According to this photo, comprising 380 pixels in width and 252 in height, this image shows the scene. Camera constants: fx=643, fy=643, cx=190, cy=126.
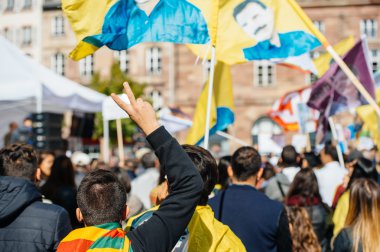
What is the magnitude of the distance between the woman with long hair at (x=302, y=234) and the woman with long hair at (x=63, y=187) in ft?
6.07

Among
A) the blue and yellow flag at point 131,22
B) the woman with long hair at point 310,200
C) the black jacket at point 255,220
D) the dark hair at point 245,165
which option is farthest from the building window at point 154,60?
the black jacket at point 255,220

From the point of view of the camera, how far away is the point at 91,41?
16.0 ft

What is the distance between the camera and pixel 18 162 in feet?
13.5

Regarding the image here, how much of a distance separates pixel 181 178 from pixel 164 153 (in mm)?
128

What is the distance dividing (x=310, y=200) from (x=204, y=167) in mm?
2904

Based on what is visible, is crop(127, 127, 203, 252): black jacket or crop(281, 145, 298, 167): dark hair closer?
crop(127, 127, 203, 252): black jacket

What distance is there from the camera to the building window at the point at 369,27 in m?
39.0

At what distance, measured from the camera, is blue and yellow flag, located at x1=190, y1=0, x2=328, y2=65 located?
633 cm

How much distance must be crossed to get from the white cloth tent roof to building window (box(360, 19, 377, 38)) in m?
28.5

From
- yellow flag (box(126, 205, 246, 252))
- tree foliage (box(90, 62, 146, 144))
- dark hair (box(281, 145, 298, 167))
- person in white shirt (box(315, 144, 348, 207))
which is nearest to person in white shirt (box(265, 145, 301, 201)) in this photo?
dark hair (box(281, 145, 298, 167))

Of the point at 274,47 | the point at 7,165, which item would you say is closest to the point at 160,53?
the point at 274,47

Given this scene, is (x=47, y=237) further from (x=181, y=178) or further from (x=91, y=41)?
(x=91, y=41)

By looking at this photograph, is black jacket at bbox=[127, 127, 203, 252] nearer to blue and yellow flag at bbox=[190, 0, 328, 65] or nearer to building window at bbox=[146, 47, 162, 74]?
blue and yellow flag at bbox=[190, 0, 328, 65]

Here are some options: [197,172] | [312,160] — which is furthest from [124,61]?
[197,172]
